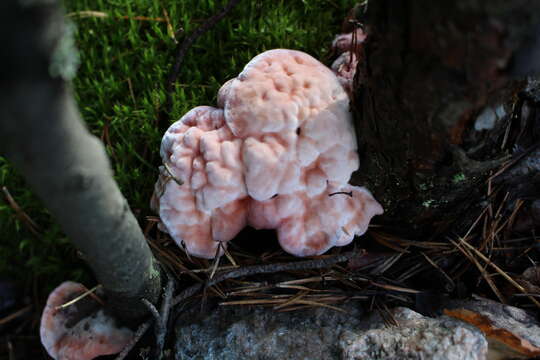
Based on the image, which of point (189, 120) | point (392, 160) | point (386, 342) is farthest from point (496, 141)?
point (189, 120)

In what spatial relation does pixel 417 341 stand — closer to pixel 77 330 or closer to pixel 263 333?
pixel 263 333

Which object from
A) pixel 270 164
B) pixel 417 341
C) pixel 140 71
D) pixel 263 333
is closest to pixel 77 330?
pixel 263 333

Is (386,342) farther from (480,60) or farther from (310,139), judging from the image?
(480,60)

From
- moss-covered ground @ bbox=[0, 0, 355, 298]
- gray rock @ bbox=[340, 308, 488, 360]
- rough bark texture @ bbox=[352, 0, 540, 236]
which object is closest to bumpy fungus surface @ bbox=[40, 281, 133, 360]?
moss-covered ground @ bbox=[0, 0, 355, 298]

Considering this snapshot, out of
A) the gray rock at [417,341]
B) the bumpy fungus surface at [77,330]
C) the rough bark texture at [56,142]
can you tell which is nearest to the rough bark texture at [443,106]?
the gray rock at [417,341]

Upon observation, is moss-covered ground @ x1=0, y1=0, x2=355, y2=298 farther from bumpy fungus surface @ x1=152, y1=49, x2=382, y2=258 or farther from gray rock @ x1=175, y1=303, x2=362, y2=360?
gray rock @ x1=175, y1=303, x2=362, y2=360

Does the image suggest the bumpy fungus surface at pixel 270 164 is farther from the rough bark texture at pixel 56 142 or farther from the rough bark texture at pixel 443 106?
the rough bark texture at pixel 56 142
